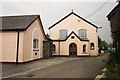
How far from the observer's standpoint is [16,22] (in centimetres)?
2088

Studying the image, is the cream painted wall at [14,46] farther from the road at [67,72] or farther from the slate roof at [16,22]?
the road at [67,72]

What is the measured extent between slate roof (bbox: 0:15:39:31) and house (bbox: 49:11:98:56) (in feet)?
37.7

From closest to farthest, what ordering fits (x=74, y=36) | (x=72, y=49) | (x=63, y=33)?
(x=74, y=36)
(x=72, y=49)
(x=63, y=33)

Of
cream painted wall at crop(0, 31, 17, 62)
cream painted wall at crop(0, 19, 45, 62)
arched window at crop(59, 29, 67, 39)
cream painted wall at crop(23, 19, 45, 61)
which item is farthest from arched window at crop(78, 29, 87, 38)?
cream painted wall at crop(0, 31, 17, 62)

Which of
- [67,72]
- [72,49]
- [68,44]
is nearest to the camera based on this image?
[67,72]

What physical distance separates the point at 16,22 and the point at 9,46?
3139 mm

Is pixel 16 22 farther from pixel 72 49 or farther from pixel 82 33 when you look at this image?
pixel 82 33

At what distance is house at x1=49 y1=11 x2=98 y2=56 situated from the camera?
3294cm

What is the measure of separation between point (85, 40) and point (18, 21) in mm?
15086

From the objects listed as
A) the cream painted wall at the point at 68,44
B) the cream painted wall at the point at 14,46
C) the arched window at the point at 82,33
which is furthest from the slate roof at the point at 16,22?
the arched window at the point at 82,33

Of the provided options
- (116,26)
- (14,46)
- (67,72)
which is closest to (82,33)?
(14,46)

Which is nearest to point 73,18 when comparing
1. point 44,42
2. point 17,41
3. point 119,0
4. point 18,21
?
point 44,42

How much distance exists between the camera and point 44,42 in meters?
26.3

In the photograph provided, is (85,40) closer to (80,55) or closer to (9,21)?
(80,55)
